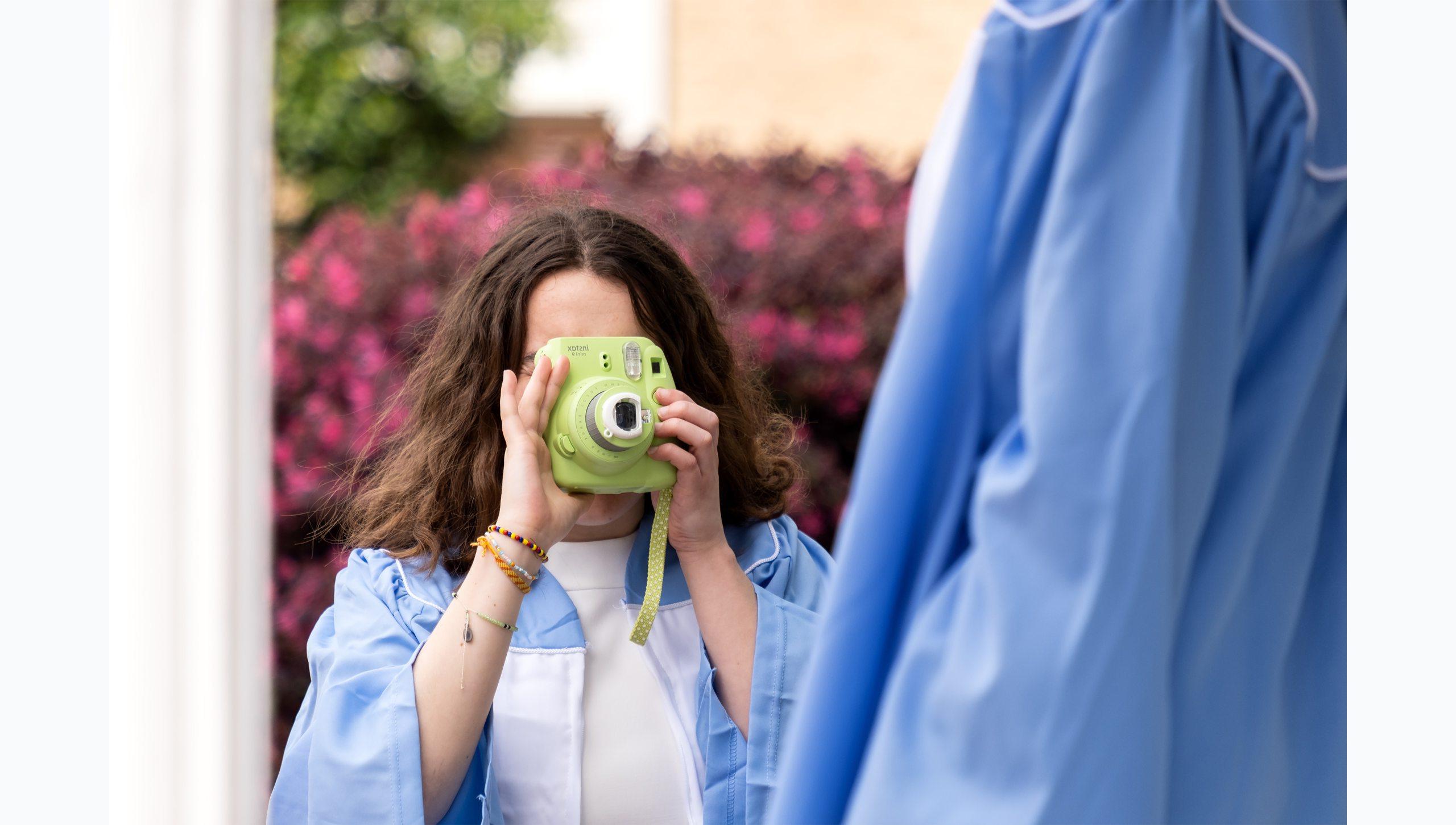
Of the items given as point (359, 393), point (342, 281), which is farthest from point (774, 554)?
point (342, 281)

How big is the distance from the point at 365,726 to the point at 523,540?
25cm

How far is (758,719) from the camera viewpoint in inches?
55.9

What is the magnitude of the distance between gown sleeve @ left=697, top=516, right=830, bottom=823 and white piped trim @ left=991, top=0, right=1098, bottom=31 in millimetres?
724

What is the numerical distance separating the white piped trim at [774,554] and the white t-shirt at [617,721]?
146mm

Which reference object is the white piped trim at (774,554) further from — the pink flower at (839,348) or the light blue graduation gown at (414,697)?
the pink flower at (839,348)

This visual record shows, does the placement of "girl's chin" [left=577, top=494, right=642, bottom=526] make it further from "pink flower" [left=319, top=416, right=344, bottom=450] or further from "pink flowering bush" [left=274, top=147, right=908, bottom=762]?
"pink flower" [left=319, top=416, right=344, bottom=450]

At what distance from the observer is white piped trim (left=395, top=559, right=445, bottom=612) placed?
4.76 ft

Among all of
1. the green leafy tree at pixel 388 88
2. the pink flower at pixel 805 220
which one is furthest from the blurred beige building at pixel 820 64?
the pink flower at pixel 805 220

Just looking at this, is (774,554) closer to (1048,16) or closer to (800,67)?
(1048,16)

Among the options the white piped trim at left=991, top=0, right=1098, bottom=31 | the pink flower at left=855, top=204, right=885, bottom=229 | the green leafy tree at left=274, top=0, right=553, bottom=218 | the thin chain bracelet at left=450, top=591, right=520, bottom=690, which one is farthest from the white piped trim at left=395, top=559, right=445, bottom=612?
the green leafy tree at left=274, top=0, right=553, bottom=218

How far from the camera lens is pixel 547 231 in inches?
60.7

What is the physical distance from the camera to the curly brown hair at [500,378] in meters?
1.51
